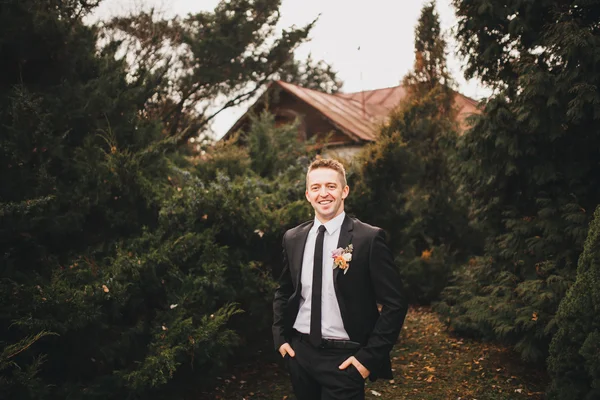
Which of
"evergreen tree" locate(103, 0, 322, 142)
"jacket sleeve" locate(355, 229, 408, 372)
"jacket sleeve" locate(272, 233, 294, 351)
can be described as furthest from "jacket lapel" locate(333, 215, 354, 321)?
"evergreen tree" locate(103, 0, 322, 142)

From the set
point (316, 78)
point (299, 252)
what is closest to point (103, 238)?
point (299, 252)

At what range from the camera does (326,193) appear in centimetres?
287

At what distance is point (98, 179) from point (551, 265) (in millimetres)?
5210

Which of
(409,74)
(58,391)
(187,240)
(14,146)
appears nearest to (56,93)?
(14,146)

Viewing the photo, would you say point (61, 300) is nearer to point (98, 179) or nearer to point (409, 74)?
point (98, 179)

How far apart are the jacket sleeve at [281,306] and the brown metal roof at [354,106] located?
1092 cm

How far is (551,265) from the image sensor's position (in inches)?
206

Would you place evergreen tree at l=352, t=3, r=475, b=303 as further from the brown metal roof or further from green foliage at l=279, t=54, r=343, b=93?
green foliage at l=279, t=54, r=343, b=93

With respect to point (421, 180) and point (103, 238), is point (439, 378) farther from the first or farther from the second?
point (421, 180)

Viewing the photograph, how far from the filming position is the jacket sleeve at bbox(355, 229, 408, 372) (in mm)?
2564

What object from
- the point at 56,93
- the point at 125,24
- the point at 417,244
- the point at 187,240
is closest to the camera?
the point at 187,240

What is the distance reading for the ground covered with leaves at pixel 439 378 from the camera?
529 centimetres

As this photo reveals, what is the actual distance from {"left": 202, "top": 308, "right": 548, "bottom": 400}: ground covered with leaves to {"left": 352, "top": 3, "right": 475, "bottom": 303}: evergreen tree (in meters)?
2.65

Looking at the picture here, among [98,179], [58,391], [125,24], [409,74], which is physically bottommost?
[58,391]
